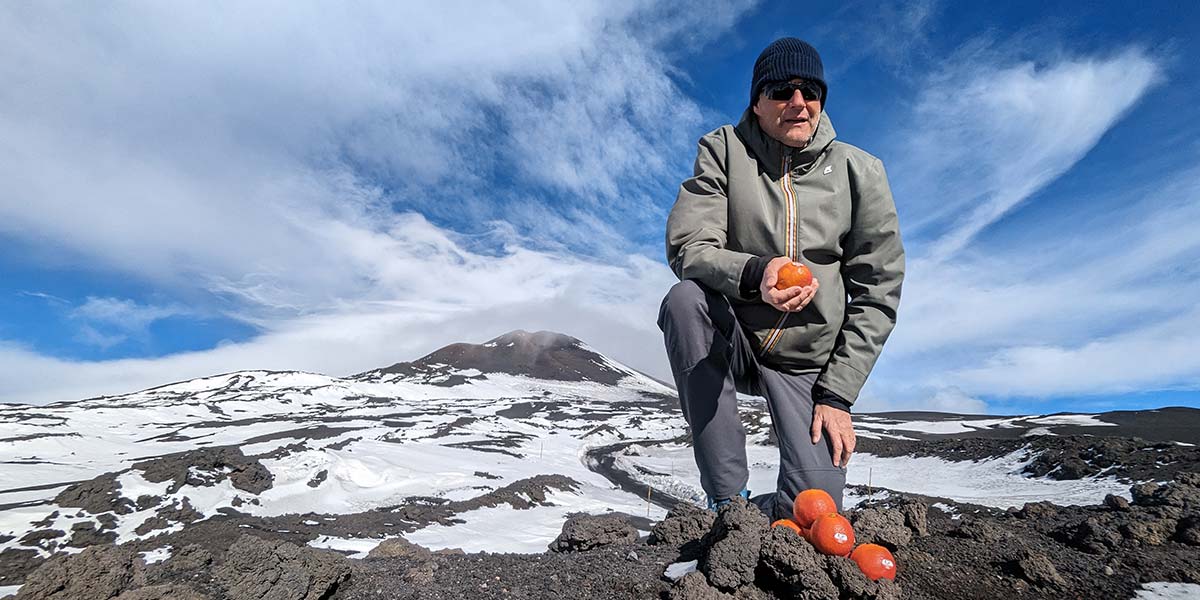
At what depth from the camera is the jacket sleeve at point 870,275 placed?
2885mm

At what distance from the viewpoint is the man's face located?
281 cm

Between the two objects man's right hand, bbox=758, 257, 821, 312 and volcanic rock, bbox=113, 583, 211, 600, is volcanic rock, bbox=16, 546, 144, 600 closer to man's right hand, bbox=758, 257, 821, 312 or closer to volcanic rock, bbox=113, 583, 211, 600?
volcanic rock, bbox=113, 583, 211, 600

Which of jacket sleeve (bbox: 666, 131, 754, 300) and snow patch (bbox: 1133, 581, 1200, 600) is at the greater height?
jacket sleeve (bbox: 666, 131, 754, 300)

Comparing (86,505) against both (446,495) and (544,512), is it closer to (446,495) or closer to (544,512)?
(446,495)

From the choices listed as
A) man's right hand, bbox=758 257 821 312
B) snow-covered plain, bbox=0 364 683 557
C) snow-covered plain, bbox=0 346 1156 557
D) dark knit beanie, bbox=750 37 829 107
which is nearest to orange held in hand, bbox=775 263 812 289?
man's right hand, bbox=758 257 821 312

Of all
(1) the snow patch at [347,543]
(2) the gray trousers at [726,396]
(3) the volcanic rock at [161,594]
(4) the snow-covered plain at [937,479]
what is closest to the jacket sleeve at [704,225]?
(2) the gray trousers at [726,396]

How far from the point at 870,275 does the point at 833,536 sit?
1.26 metres

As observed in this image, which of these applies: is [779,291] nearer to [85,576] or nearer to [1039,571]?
[1039,571]

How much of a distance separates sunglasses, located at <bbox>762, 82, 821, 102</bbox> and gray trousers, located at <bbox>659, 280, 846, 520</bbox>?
0.95 metres

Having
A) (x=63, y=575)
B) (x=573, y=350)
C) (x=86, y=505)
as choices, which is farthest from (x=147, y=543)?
(x=573, y=350)

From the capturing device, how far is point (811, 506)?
2592 mm

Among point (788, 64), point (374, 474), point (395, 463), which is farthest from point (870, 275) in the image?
point (395, 463)

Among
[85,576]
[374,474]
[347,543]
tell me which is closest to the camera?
[85,576]

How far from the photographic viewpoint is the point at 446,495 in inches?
806
